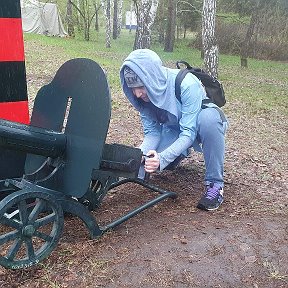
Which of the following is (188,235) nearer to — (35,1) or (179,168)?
(179,168)

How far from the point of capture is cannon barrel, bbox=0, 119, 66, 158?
223 cm

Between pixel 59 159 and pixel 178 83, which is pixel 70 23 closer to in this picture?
pixel 178 83

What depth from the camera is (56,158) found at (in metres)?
2.53

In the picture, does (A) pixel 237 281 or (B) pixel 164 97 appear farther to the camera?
(B) pixel 164 97

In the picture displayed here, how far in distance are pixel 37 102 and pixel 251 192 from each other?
1836 mm

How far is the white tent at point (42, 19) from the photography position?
3238cm

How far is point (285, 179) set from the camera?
393cm

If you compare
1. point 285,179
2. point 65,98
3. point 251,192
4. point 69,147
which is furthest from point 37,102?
point 285,179

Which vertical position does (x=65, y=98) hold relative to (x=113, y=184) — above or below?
above

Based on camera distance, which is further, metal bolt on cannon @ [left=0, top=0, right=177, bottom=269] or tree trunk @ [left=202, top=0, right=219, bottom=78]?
tree trunk @ [left=202, top=0, right=219, bottom=78]

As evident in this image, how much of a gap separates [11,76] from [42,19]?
104 ft

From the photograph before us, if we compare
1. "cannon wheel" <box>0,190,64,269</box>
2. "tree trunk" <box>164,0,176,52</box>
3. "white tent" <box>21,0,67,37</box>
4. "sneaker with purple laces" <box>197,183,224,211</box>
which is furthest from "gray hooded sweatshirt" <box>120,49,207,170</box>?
"white tent" <box>21,0,67,37</box>

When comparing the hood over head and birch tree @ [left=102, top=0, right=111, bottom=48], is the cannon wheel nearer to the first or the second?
the hood over head

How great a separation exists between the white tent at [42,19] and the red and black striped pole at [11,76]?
31.3 metres
